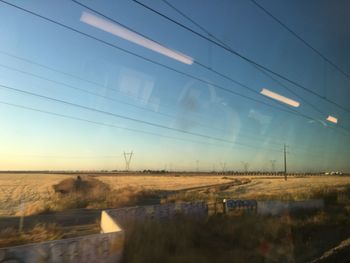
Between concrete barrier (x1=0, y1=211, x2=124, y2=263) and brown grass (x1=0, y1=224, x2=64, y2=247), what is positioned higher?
concrete barrier (x1=0, y1=211, x2=124, y2=263)

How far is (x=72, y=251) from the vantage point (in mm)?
10344

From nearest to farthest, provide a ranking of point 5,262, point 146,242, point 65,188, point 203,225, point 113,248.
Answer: point 5,262
point 113,248
point 146,242
point 203,225
point 65,188

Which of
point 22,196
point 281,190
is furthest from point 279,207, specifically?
point 281,190

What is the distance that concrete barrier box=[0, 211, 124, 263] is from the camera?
8.88m

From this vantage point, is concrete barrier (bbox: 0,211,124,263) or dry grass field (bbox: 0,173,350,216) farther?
dry grass field (bbox: 0,173,350,216)

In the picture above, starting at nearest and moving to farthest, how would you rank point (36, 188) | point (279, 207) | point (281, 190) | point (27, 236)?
point (27, 236) → point (279, 207) → point (281, 190) → point (36, 188)

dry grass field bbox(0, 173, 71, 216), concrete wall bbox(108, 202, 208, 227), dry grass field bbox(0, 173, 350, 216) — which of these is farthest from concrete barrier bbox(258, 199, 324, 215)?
dry grass field bbox(0, 173, 71, 216)

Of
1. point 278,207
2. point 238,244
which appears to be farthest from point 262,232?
point 278,207

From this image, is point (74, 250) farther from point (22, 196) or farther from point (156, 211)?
point (22, 196)

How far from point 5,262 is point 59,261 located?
5.19 ft

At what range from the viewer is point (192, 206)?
23.6 metres

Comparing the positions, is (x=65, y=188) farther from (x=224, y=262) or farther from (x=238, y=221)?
(x=224, y=262)

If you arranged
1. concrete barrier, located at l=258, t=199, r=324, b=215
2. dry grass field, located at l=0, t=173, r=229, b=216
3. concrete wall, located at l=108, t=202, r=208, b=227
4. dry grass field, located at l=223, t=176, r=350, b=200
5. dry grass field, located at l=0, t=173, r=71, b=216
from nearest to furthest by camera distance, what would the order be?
concrete wall, located at l=108, t=202, r=208, b=227
concrete barrier, located at l=258, t=199, r=324, b=215
dry grass field, located at l=0, t=173, r=71, b=216
dry grass field, located at l=0, t=173, r=229, b=216
dry grass field, located at l=223, t=176, r=350, b=200

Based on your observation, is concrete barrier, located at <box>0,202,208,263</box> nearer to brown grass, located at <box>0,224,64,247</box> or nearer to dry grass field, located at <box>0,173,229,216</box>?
brown grass, located at <box>0,224,64,247</box>
